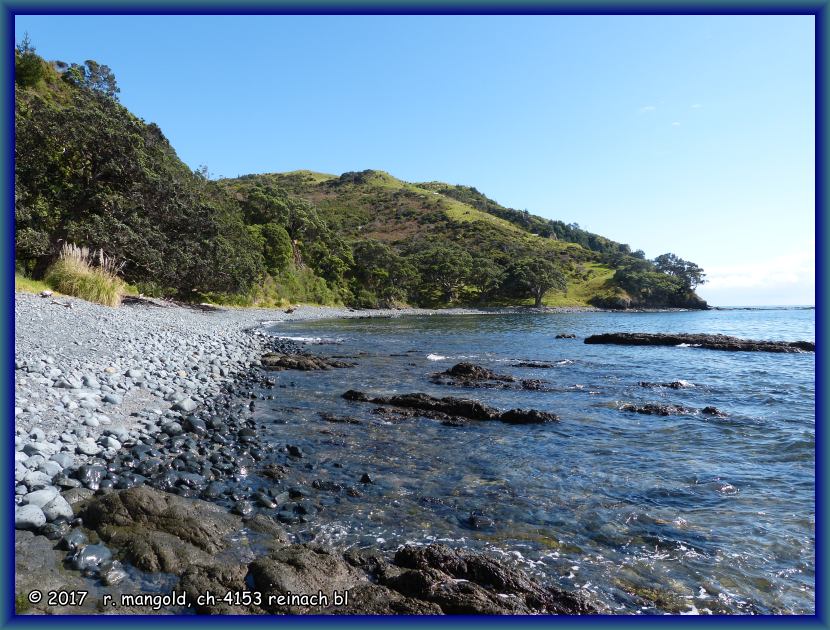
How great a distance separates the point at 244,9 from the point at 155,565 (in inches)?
229

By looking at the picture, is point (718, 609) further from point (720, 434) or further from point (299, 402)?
point (299, 402)

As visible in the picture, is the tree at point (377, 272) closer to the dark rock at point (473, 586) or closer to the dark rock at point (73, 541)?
the dark rock at point (73, 541)

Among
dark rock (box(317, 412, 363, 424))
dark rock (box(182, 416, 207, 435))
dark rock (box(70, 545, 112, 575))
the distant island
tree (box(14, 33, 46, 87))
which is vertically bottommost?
dark rock (box(317, 412, 363, 424))

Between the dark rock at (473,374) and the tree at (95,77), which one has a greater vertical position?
the tree at (95,77)

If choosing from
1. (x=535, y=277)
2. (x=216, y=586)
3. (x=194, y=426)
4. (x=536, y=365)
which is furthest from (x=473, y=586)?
(x=535, y=277)

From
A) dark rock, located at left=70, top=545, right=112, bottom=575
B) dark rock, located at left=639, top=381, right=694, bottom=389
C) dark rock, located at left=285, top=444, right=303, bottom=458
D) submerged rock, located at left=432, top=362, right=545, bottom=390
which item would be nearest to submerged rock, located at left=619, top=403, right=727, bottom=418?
submerged rock, located at left=432, top=362, right=545, bottom=390

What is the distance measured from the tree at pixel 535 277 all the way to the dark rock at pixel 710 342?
72270 millimetres

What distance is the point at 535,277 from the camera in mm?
111688

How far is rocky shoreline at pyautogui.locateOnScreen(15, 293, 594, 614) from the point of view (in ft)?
14.8

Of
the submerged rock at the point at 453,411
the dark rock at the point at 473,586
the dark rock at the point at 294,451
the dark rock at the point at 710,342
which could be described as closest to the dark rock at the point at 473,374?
the submerged rock at the point at 453,411

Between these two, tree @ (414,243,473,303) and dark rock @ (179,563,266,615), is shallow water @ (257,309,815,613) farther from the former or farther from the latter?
tree @ (414,243,473,303)

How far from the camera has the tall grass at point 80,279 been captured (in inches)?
832

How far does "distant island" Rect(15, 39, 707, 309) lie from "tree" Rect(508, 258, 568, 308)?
359mm

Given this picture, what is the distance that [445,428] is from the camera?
11727mm
